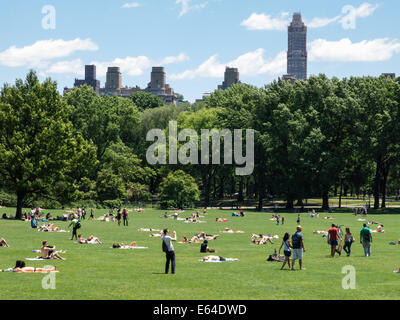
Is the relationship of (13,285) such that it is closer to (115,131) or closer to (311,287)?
(311,287)

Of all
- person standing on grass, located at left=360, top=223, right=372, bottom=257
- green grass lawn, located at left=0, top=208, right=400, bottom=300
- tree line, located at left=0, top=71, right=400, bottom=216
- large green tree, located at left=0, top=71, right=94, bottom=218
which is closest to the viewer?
green grass lawn, located at left=0, top=208, right=400, bottom=300

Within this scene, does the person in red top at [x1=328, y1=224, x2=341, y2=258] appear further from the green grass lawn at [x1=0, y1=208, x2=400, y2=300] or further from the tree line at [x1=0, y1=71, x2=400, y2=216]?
the tree line at [x1=0, y1=71, x2=400, y2=216]

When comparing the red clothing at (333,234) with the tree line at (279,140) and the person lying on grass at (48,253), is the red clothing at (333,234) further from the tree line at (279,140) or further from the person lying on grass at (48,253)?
the tree line at (279,140)

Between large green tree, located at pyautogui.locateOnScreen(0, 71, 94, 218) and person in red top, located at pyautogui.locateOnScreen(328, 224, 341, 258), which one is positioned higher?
large green tree, located at pyautogui.locateOnScreen(0, 71, 94, 218)

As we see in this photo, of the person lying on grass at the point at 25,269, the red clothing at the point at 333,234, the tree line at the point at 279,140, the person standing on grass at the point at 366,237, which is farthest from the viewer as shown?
the tree line at the point at 279,140

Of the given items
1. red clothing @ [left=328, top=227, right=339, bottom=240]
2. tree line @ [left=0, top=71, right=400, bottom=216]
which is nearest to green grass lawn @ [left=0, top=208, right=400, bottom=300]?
red clothing @ [left=328, top=227, right=339, bottom=240]

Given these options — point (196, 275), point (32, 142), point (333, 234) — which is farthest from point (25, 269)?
point (32, 142)

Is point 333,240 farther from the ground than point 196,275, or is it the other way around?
point 333,240

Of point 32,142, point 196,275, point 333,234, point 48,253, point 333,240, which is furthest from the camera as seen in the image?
point 32,142

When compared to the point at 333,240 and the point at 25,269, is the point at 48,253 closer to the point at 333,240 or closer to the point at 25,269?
the point at 25,269

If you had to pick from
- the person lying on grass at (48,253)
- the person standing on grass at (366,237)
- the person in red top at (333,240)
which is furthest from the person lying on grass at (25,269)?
the person standing on grass at (366,237)

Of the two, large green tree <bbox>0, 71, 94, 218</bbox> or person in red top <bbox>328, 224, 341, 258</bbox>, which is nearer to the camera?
person in red top <bbox>328, 224, 341, 258</bbox>

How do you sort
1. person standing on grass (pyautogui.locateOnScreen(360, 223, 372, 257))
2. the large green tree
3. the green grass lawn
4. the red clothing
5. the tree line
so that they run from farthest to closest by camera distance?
the tree line < the large green tree < the red clothing < person standing on grass (pyautogui.locateOnScreen(360, 223, 372, 257)) < the green grass lawn
